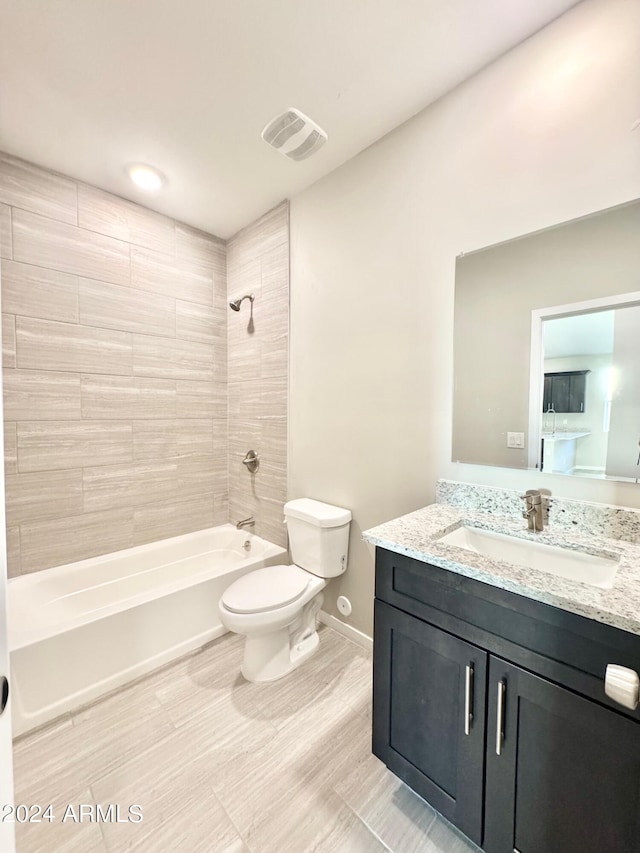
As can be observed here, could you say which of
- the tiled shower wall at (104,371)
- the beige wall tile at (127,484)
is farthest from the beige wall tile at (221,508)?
the beige wall tile at (127,484)

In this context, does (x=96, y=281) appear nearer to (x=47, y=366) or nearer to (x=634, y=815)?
(x=47, y=366)

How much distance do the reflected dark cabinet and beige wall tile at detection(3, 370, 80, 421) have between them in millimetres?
2483

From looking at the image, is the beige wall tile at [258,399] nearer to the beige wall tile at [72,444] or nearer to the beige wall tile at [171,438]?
the beige wall tile at [171,438]

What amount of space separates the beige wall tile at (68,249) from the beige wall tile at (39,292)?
0.05 metres

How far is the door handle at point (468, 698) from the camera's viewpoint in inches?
39.6

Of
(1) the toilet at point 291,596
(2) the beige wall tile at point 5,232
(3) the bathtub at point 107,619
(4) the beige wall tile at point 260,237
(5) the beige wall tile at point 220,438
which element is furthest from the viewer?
(5) the beige wall tile at point 220,438

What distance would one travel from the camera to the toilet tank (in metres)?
1.97

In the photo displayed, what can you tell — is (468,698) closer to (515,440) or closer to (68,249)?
(515,440)

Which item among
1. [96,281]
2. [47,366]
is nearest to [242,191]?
[96,281]

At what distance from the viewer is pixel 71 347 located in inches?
85.0

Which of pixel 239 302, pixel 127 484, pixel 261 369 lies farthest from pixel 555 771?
pixel 239 302

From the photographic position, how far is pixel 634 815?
30.3 inches

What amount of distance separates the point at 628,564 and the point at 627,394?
549 mm

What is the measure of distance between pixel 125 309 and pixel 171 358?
0.42 m
